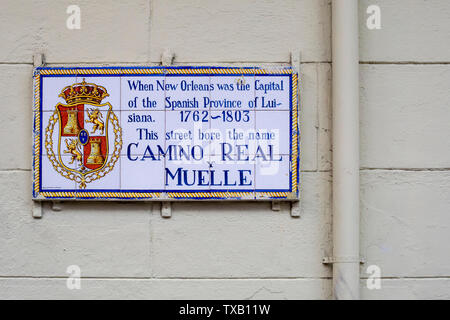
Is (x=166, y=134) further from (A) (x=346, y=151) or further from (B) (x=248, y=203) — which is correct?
(A) (x=346, y=151)

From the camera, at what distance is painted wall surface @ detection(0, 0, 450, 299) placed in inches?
168

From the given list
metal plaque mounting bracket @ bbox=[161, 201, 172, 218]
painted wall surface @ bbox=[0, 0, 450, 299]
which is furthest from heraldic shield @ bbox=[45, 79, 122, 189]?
metal plaque mounting bracket @ bbox=[161, 201, 172, 218]

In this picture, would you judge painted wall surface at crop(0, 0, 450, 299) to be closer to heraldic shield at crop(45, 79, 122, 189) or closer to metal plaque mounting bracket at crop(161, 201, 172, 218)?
metal plaque mounting bracket at crop(161, 201, 172, 218)

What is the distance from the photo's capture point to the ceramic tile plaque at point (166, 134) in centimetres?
423

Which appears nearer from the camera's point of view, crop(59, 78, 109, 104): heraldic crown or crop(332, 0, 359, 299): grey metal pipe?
crop(332, 0, 359, 299): grey metal pipe

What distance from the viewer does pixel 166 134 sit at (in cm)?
426

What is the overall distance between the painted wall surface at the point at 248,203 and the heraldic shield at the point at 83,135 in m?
0.22

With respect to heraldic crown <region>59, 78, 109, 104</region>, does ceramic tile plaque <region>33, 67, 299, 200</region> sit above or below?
below

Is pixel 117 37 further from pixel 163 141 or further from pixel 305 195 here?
pixel 305 195

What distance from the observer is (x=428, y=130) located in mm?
4301

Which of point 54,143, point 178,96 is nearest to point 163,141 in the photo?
point 178,96

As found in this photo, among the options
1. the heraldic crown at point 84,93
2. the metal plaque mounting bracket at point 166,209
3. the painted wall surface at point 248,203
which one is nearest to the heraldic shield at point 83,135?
the heraldic crown at point 84,93

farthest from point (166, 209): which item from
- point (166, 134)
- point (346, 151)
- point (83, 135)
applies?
point (346, 151)

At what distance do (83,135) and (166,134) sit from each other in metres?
0.62
